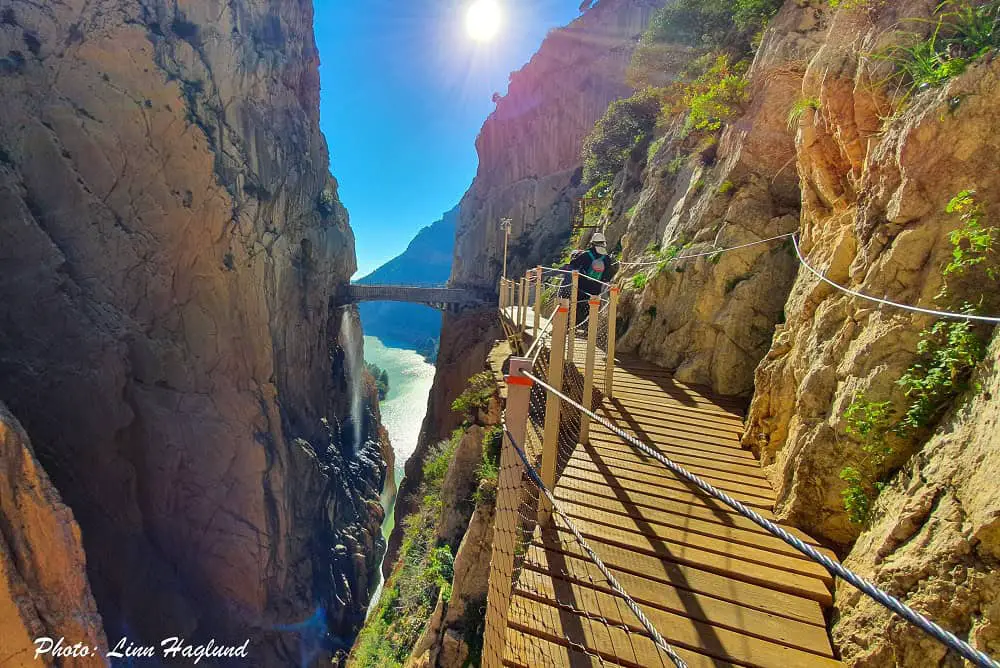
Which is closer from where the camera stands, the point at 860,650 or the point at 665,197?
the point at 860,650

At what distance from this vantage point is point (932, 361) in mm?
2289

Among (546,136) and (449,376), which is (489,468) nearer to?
(449,376)

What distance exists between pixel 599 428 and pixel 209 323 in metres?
16.7

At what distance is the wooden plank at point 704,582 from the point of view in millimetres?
2240

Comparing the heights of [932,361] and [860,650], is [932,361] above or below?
above

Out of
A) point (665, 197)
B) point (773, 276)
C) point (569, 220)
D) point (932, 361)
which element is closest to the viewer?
point (932, 361)

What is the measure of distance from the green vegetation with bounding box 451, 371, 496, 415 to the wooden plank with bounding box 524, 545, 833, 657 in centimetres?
471

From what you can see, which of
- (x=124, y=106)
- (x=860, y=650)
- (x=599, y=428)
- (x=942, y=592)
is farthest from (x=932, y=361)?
(x=124, y=106)

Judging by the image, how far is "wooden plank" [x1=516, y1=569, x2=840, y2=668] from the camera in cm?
199

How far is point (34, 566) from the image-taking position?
23.0ft

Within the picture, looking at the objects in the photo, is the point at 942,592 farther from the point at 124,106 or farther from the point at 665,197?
the point at 124,106

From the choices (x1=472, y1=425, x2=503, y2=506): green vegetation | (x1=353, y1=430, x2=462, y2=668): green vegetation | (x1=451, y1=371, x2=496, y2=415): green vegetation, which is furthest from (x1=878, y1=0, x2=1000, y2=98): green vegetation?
(x1=353, y1=430, x2=462, y2=668): green vegetation

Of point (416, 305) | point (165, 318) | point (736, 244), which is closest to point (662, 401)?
point (736, 244)

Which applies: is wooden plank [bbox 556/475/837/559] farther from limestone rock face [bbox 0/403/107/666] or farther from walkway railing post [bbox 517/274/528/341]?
limestone rock face [bbox 0/403/107/666]
